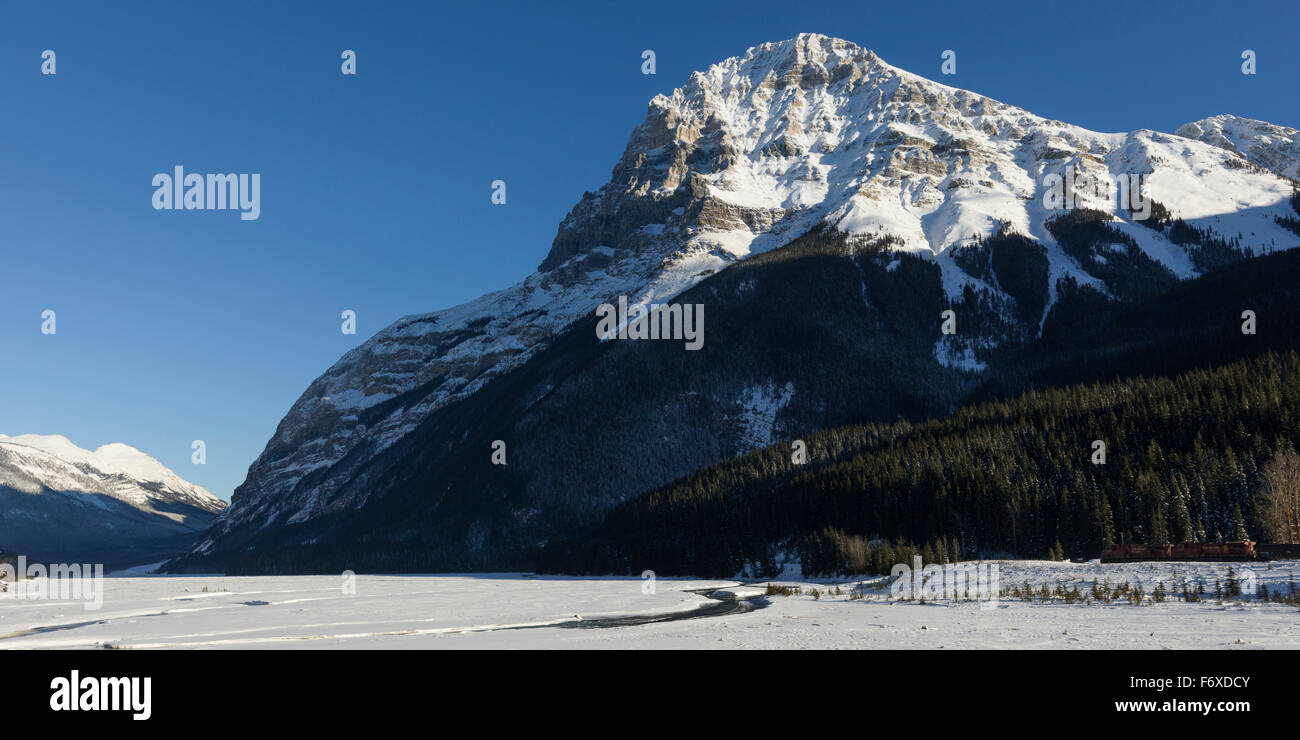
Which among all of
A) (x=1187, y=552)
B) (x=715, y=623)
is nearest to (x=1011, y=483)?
(x=1187, y=552)

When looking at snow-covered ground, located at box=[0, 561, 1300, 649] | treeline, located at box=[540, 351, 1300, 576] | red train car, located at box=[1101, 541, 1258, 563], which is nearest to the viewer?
snow-covered ground, located at box=[0, 561, 1300, 649]
